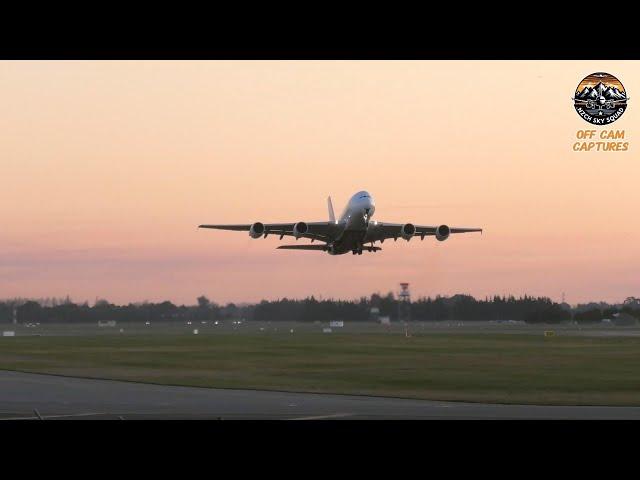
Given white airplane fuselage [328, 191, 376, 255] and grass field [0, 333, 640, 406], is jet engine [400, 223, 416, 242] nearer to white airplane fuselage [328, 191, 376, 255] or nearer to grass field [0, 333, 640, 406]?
white airplane fuselage [328, 191, 376, 255]

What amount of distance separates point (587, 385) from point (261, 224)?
1115 inches

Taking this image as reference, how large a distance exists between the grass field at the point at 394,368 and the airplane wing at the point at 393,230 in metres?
8.61

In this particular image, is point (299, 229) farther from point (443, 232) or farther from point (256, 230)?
point (443, 232)

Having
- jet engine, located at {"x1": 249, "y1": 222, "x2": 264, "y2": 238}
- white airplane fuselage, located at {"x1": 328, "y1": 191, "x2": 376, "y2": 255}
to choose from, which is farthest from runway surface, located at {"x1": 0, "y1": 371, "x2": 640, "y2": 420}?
white airplane fuselage, located at {"x1": 328, "y1": 191, "x2": 376, "y2": 255}

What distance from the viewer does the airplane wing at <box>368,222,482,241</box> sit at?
66375mm

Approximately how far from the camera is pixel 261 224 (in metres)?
62.2

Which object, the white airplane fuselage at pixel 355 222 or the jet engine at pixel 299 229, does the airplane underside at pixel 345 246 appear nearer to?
the white airplane fuselage at pixel 355 222

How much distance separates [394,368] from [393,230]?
60.9 feet

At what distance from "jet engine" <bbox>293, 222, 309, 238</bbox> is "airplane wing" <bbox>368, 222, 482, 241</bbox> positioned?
16.4ft

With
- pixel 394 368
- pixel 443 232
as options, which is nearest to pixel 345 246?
pixel 443 232
